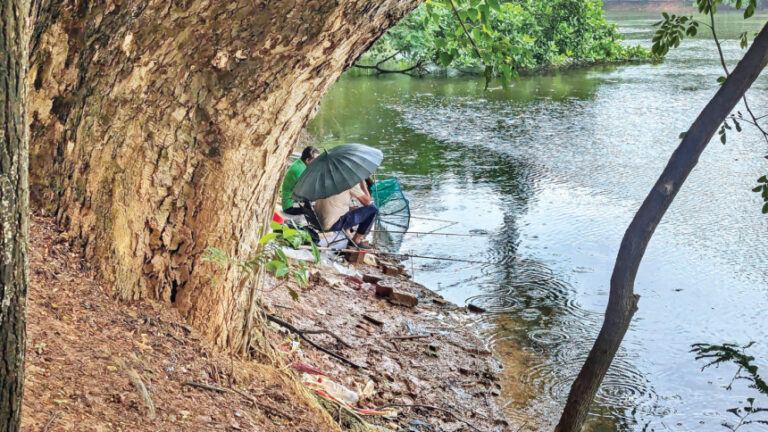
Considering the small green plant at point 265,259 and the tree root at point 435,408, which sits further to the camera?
the tree root at point 435,408

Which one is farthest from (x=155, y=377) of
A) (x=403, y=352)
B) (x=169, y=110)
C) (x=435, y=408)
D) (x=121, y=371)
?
(x=403, y=352)

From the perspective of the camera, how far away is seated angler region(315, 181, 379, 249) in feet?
26.9

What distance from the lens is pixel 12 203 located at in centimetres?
175

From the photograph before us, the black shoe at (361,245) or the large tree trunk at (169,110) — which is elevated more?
the large tree trunk at (169,110)

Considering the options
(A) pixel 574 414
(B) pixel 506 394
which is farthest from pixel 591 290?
(A) pixel 574 414

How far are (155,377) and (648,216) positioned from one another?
278cm

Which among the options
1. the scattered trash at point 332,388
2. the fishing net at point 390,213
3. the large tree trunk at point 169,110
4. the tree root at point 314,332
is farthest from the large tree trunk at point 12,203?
the fishing net at point 390,213

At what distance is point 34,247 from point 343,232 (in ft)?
16.5

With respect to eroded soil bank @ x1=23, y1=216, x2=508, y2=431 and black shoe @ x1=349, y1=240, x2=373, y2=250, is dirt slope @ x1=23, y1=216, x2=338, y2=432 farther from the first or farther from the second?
black shoe @ x1=349, y1=240, x2=373, y2=250

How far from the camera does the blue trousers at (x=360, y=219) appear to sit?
833 cm

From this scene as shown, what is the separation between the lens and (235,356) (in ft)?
13.1

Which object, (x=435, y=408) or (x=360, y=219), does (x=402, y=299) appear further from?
(x=435, y=408)

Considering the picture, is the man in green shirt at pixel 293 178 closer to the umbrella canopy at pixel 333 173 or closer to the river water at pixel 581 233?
the umbrella canopy at pixel 333 173

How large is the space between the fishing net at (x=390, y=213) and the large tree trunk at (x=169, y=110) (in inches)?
215
